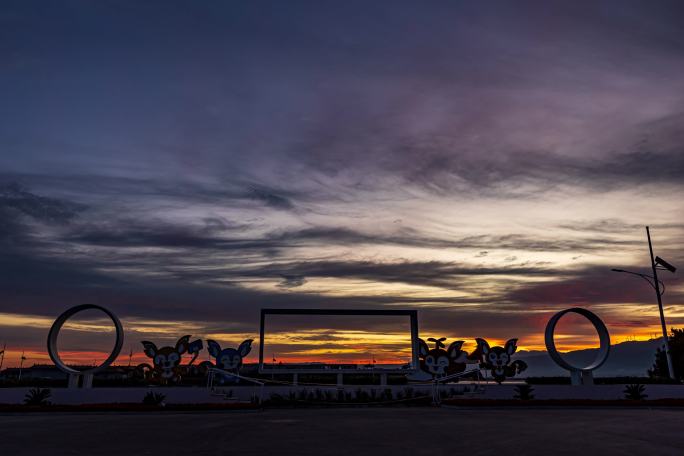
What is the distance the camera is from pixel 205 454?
1184 cm

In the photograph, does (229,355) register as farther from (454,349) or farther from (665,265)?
(665,265)

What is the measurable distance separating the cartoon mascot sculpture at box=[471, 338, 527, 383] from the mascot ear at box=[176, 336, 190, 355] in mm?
18205

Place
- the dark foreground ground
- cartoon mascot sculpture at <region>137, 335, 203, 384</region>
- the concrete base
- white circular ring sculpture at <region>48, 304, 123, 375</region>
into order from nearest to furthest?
the dark foreground ground, the concrete base, white circular ring sculpture at <region>48, 304, 123, 375</region>, cartoon mascot sculpture at <region>137, 335, 203, 384</region>

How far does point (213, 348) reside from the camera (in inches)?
1351

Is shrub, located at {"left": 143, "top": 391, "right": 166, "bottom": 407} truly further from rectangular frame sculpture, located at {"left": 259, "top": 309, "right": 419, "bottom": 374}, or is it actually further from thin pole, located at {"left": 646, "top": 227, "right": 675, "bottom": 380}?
thin pole, located at {"left": 646, "top": 227, "right": 675, "bottom": 380}

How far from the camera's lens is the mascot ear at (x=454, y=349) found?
34.4m

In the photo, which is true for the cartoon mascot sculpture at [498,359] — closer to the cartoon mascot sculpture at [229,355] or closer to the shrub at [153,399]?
the cartoon mascot sculpture at [229,355]

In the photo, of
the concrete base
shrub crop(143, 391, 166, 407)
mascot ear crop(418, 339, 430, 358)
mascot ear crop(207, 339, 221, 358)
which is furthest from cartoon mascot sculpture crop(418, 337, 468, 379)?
shrub crop(143, 391, 166, 407)

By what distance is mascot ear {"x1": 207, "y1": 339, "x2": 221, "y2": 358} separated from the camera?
112ft

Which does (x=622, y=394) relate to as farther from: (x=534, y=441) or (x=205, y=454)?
(x=205, y=454)

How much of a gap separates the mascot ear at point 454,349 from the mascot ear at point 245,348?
42.1 ft

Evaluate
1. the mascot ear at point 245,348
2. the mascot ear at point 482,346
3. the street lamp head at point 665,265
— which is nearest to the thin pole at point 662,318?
the street lamp head at point 665,265

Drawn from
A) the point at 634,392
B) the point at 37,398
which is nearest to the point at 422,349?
the point at 634,392

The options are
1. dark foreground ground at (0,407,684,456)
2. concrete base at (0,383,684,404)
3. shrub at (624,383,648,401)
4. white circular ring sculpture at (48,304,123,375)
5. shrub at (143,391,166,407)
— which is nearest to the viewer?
dark foreground ground at (0,407,684,456)
